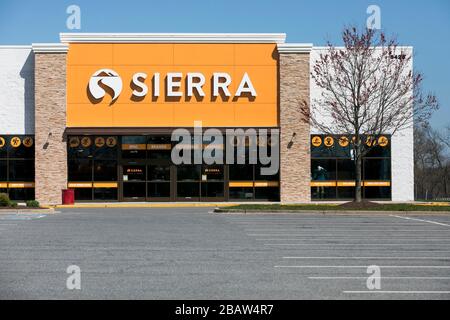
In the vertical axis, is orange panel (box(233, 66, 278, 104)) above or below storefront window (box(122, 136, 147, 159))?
above

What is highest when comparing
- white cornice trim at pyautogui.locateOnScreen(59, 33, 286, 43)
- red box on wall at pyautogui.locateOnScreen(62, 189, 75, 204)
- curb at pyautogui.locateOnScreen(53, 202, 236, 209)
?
white cornice trim at pyautogui.locateOnScreen(59, 33, 286, 43)

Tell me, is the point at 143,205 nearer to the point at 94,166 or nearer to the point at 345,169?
the point at 94,166

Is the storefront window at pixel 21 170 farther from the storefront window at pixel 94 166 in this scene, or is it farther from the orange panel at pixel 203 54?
the orange panel at pixel 203 54

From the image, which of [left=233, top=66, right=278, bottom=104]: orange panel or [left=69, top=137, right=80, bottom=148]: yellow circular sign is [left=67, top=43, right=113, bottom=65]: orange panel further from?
[left=233, top=66, right=278, bottom=104]: orange panel

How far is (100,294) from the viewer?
31.1 ft

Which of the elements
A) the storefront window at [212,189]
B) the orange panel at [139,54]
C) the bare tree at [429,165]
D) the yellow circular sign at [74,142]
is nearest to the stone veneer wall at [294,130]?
the storefront window at [212,189]

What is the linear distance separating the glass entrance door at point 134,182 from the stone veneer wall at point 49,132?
10.8 feet

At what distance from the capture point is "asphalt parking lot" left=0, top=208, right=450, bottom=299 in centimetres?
980

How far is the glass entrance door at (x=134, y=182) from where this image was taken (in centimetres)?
3634

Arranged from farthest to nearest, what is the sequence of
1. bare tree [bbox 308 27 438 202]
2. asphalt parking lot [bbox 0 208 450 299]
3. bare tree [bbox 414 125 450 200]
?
bare tree [bbox 414 125 450 200] < bare tree [bbox 308 27 438 202] < asphalt parking lot [bbox 0 208 450 299]

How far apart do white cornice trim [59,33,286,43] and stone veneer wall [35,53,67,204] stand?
1656 mm

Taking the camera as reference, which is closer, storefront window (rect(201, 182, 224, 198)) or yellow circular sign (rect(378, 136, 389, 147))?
storefront window (rect(201, 182, 224, 198))

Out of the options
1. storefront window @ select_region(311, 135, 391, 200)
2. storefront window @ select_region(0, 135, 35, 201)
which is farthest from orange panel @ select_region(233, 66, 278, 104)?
storefront window @ select_region(0, 135, 35, 201)

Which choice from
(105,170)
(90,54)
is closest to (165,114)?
(105,170)
